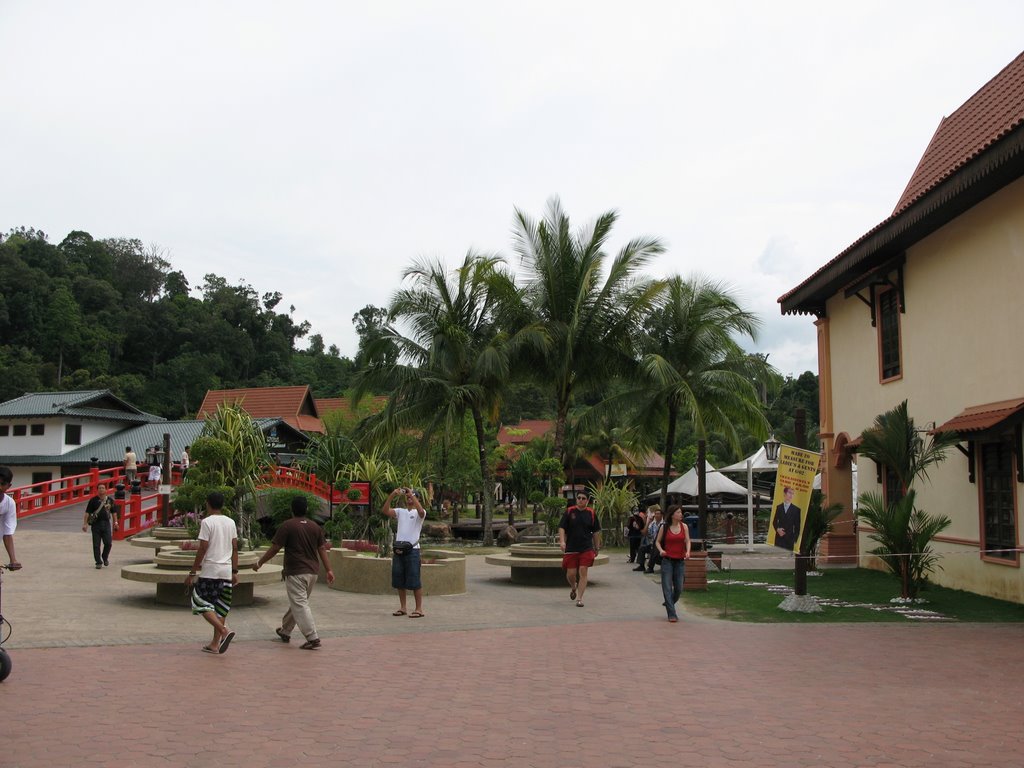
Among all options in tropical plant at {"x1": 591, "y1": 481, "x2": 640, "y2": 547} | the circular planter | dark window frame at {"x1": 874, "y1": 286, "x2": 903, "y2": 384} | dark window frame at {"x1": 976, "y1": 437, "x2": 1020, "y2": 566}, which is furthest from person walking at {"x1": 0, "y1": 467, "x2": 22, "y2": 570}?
tropical plant at {"x1": 591, "y1": 481, "x2": 640, "y2": 547}

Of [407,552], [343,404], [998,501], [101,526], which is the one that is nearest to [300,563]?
[407,552]

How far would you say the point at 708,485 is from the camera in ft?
106

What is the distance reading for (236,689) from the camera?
786 centimetres

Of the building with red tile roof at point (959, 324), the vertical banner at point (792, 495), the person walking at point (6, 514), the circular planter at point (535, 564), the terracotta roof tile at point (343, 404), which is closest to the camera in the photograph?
the person walking at point (6, 514)

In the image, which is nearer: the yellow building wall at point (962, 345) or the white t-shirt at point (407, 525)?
the white t-shirt at point (407, 525)

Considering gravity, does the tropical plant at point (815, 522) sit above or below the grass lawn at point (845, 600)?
above

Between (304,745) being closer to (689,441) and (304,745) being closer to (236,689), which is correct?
(236,689)

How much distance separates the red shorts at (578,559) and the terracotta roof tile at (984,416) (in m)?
5.73

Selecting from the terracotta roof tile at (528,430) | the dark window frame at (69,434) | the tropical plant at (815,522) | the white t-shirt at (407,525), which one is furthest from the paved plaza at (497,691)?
the terracotta roof tile at (528,430)

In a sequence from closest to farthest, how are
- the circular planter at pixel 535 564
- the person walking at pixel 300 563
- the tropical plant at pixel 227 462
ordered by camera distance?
the person walking at pixel 300 563 < the tropical plant at pixel 227 462 < the circular planter at pixel 535 564

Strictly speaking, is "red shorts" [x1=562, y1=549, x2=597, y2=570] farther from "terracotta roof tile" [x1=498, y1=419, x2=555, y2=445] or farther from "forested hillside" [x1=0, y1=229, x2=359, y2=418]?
"forested hillside" [x1=0, y1=229, x2=359, y2=418]

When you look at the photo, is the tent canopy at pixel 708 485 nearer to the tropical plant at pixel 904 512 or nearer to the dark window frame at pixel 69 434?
the tropical plant at pixel 904 512

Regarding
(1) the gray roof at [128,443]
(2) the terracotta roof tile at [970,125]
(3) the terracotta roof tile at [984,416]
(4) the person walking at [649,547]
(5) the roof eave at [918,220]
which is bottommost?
(4) the person walking at [649,547]

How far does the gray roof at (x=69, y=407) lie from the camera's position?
41825mm
